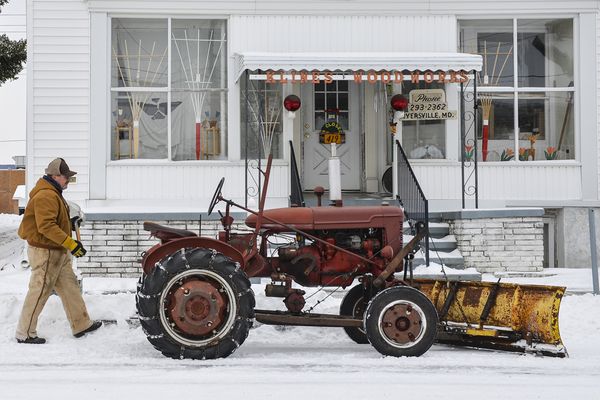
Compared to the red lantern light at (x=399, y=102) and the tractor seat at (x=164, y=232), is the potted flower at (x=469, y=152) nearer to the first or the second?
the red lantern light at (x=399, y=102)

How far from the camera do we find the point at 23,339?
26.2 ft

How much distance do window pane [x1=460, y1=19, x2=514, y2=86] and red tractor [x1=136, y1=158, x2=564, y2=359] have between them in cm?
731

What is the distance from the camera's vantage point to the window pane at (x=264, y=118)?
14.3 m

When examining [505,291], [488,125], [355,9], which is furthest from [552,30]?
[505,291]

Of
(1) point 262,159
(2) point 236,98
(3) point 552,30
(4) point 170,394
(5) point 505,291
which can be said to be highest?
(3) point 552,30

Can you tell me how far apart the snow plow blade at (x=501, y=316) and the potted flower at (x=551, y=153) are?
723cm

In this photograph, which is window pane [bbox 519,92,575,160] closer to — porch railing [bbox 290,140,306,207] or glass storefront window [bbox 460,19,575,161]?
glass storefront window [bbox 460,19,575,161]

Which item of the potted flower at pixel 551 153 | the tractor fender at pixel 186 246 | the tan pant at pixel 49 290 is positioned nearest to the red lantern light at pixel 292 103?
the potted flower at pixel 551 153

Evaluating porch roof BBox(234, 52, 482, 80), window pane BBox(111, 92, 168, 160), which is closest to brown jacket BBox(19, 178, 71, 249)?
porch roof BBox(234, 52, 482, 80)

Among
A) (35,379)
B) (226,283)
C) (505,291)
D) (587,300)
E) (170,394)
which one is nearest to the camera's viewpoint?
(170,394)

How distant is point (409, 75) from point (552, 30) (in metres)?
3.47

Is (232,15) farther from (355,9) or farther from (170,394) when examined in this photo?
(170,394)

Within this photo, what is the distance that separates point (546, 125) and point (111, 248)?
7.53 m

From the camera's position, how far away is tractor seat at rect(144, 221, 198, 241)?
7.51 m
